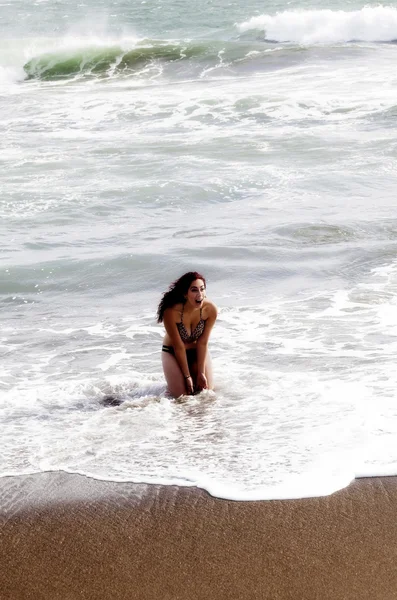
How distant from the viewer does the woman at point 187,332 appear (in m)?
6.55

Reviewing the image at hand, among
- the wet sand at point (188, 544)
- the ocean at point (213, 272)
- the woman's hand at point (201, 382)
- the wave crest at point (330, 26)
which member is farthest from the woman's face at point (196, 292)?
the wave crest at point (330, 26)

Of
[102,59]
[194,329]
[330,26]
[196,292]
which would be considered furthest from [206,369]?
[330,26]

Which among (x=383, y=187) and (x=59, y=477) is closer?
(x=59, y=477)

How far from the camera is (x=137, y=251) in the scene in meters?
10.4

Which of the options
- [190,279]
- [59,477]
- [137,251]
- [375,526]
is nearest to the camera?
[375,526]

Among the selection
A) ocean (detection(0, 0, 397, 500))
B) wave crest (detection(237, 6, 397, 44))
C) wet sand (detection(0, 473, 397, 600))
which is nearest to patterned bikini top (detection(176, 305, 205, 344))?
ocean (detection(0, 0, 397, 500))

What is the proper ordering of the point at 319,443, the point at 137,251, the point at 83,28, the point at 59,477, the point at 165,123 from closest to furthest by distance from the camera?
the point at 59,477 → the point at 319,443 → the point at 137,251 → the point at 165,123 → the point at 83,28

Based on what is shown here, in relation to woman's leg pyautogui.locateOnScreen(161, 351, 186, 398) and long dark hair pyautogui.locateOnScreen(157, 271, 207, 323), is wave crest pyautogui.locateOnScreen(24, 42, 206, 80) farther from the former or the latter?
woman's leg pyautogui.locateOnScreen(161, 351, 186, 398)

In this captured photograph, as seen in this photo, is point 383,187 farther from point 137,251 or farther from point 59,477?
point 59,477

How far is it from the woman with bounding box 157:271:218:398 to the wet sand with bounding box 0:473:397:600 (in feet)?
5.47

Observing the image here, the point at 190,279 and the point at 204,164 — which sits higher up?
the point at 190,279

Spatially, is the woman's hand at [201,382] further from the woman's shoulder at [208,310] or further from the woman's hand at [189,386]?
the woman's shoulder at [208,310]

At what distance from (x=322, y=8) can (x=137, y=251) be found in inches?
1061

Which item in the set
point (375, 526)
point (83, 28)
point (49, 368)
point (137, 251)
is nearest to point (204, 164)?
point (137, 251)
